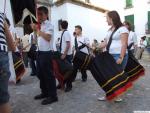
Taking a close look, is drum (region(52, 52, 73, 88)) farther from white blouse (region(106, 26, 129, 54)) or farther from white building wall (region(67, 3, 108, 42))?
white building wall (region(67, 3, 108, 42))

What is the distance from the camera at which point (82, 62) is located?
8.47 m

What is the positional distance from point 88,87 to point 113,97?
2209mm

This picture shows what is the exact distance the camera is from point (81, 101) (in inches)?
255

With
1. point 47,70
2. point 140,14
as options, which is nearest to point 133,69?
point 47,70

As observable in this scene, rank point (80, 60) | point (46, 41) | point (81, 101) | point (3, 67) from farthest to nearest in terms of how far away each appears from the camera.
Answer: point (80, 60) → point (81, 101) → point (46, 41) → point (3, 67)

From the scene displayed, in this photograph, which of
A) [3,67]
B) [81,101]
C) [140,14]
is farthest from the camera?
[140,14]

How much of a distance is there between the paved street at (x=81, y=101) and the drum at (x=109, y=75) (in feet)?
0.93

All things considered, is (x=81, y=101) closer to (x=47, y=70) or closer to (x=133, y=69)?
(x=47, y=70)

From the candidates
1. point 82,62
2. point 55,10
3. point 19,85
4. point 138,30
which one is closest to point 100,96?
point 82,62

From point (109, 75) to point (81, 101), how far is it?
877mm

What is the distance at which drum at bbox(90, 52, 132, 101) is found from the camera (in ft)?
19.3

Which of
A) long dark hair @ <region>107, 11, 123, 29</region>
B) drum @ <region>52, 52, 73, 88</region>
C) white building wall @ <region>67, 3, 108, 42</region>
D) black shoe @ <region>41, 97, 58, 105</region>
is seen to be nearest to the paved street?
black shoe @ <region>41, 97, 58, 105</region>

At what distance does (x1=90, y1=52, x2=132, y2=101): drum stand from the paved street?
28 centimetres

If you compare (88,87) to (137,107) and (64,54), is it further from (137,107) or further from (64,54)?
(137,107)
